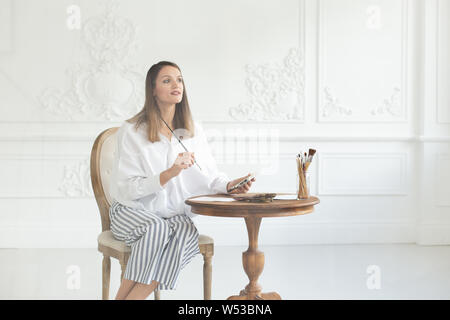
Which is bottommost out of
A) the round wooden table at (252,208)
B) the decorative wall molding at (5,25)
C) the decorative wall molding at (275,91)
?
the round wooden table at (252,208)

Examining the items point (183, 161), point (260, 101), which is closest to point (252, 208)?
point (183, 161)

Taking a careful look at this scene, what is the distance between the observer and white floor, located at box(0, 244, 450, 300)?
2594mm

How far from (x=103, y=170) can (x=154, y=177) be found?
1.25 ft

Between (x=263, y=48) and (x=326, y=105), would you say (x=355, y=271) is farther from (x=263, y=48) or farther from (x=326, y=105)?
(x=263, y=48)

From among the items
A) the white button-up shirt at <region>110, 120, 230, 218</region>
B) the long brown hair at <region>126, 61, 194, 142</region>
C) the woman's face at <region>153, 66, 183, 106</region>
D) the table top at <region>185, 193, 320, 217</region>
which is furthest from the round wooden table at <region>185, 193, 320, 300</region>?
the woman's face at <region>153, 66, 183, 106</region>

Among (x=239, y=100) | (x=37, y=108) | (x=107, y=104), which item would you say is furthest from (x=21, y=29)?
(x=239, y=100)

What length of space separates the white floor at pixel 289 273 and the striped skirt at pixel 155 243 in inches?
30.1

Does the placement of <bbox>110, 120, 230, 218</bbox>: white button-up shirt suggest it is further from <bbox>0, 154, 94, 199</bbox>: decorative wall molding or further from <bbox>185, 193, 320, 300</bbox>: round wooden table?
<bbox>0, 154, 94, 199</bbox>: decorative wall molding

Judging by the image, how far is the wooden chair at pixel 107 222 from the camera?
1909mm

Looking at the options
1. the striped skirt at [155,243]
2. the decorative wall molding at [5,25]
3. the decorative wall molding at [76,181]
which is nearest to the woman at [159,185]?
the striped skirt at [155,243]

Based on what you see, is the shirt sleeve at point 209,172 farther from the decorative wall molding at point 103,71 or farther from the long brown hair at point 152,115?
the decorative wall molding at point 103,71

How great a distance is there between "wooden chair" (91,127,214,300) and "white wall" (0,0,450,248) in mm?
1660
